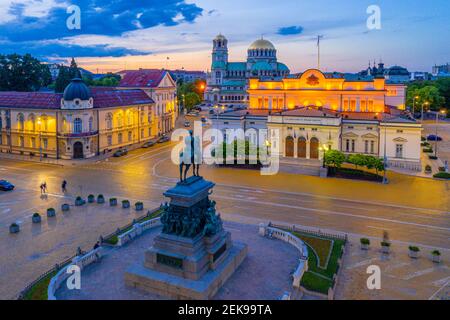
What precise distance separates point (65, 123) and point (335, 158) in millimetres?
43415

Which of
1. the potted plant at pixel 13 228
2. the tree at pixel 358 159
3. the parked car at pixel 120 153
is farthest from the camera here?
the parked car at pixel 120 153

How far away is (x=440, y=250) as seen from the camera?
1133 inches

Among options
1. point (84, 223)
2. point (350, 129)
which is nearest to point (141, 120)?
point (350, 129)

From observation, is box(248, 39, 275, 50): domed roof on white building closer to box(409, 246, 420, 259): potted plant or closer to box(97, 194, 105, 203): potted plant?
box(97, 194, 105, 203): potted plant

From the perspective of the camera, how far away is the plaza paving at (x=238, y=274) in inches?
856

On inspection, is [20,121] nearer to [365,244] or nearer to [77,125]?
[77,125]

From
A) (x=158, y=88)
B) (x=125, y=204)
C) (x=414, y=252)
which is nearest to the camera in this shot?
(x=414, y=252)

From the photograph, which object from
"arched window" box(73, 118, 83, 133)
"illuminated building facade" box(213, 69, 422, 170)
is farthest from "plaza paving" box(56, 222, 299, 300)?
"arched window" box(73, 118, 83, 133)

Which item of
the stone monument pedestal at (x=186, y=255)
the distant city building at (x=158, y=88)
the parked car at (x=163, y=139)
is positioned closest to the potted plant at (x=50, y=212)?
the stone monument pedestal at (x=186, y=255)

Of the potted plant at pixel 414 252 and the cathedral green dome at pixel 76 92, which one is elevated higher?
the cathedral green dome at pixel 76 92

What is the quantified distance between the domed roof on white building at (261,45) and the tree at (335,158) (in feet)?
428

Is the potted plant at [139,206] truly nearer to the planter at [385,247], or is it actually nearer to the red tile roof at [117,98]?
the planter at [385,247]

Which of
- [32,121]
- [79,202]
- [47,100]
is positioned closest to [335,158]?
[79,202]

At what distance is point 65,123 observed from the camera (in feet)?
211
